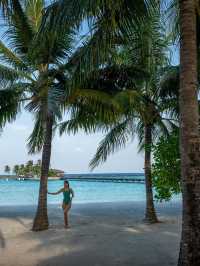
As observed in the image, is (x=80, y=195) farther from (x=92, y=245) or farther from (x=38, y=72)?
(x=92, y=245)

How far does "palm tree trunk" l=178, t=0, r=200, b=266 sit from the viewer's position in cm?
620

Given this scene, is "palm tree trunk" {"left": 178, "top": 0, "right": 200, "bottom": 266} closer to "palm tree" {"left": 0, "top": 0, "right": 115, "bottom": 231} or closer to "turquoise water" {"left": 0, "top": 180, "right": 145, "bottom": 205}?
"palm tree" {"left": 0, "top": 0, "right": 115, "bottom": 231}

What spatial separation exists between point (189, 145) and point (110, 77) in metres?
6.80

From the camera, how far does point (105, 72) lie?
496 inches

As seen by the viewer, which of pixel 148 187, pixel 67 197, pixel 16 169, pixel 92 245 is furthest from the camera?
Answer: pixel 16 169

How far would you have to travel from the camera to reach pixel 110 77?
12.8m

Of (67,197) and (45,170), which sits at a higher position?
(45,170)

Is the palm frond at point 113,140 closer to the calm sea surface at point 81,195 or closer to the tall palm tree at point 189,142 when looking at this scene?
the tall palm tree at point 189,142

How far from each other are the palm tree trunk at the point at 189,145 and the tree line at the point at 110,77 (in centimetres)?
2

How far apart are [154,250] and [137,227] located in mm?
4157

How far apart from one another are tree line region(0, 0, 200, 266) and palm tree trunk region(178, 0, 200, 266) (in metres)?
0.02

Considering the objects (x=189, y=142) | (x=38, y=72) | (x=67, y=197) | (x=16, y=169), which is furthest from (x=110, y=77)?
(x=16, y=169)

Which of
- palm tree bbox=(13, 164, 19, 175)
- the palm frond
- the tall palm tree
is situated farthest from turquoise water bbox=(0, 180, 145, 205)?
palm tree bbox=(13, 164, 19, 175)

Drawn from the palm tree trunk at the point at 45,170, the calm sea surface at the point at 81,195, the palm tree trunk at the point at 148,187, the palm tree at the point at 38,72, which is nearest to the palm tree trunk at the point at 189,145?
the palm tree at the point at 38,72
